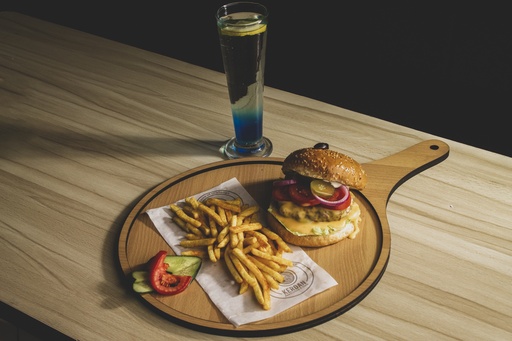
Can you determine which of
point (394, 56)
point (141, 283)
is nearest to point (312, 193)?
point (141, 283)

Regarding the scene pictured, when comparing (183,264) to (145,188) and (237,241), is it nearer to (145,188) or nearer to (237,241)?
(237,241)

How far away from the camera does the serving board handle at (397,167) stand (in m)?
1.93

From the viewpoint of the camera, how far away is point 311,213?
1746 millimetres

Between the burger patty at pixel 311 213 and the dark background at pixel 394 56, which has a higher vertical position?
the burger patty at pixel 311 213

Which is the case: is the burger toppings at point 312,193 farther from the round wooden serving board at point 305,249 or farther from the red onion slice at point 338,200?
the round wooden serving board at point 305,249

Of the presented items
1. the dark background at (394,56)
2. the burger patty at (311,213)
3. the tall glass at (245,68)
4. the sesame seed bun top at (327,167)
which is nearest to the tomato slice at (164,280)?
the burger patty at (311,213)

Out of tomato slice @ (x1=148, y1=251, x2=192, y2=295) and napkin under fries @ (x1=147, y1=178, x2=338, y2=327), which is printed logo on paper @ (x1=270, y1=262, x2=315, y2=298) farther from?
tomato slice @ (x1=148, y1=251, x2=192, y2=295)

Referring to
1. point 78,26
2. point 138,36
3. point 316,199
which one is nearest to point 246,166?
point 316,199

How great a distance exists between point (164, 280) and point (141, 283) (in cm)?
6

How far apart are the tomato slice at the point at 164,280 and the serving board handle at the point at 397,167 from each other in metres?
0.68

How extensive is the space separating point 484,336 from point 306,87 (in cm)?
272

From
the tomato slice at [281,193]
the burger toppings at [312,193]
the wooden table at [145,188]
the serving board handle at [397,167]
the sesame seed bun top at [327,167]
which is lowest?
the wooden table at [145,188]

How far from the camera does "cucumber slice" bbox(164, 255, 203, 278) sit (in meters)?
1.63

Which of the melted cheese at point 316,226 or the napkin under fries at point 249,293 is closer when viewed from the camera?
the napkin under fries at point 249,293
